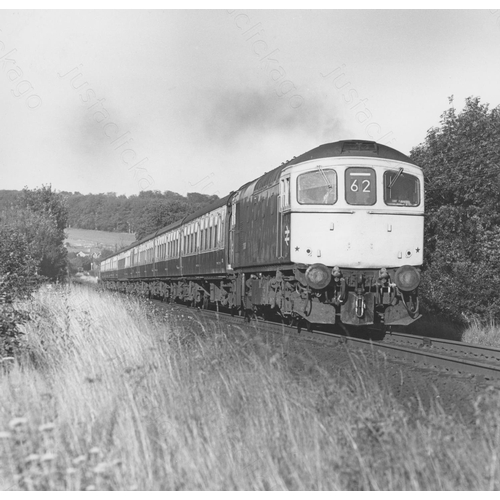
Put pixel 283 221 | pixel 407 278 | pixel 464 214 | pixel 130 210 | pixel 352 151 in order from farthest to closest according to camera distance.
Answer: pixel 130 210
pixel 464 214
pixel 283 221
pixel 352 151
pixel 407 278

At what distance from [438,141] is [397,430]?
14.7 m

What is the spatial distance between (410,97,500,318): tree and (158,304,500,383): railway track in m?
3.66

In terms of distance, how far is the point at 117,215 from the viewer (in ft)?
376

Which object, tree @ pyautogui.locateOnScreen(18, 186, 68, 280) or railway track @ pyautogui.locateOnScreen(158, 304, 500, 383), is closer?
railway track @ pyautogui.locateOnScreen(158, 304, 500, 383)

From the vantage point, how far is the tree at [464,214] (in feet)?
55.7

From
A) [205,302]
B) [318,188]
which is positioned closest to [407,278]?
[318,188]

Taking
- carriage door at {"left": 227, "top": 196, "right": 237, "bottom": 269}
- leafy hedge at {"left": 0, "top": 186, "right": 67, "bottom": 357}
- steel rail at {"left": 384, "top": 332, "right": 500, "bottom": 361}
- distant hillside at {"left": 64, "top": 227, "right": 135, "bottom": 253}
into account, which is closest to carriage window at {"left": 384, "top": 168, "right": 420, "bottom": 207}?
steel rail at {"left": 384, "top": 332, "right": 500, "bottom": 361}

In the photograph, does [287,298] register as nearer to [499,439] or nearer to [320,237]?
[320,237]

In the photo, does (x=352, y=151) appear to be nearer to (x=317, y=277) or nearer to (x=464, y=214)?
(x=317, y=277)

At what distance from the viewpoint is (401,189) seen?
43.0 ft

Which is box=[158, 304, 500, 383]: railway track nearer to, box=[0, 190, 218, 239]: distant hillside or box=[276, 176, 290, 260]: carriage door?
box=[276, 176, 290, 260]: carriage door

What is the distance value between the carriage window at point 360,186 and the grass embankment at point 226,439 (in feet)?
20.9

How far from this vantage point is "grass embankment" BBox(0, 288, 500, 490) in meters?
4.69

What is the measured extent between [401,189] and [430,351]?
3.18 metres
